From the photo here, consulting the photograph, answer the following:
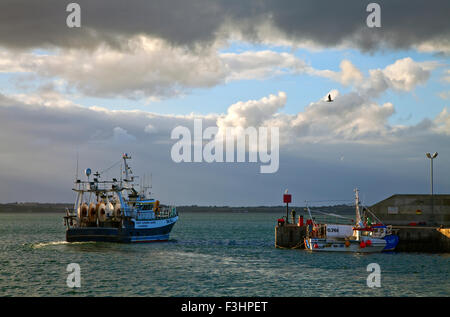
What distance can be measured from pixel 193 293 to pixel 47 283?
12.0 meters

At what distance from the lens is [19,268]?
1804 inches

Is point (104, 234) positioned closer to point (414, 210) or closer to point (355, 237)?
point (355, 237)

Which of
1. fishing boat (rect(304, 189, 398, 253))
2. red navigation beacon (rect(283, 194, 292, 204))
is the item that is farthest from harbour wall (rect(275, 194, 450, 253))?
red navigation beacon (rect(283, 194, 292, 204))

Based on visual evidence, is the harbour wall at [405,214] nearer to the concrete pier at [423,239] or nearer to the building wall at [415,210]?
the building wall at [415,210]

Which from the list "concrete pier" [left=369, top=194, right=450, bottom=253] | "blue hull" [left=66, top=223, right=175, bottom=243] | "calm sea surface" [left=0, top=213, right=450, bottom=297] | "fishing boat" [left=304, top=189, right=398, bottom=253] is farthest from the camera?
"blue hull" [left=66, top=223, right=175, bottom=243]

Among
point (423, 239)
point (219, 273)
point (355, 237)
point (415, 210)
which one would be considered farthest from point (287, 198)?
point (219, 273)

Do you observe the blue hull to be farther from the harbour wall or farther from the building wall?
the building wall

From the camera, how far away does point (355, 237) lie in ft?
187

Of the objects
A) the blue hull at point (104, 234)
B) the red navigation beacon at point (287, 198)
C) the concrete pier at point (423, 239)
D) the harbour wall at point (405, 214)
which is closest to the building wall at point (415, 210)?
the harbour wall at point (405, 214)

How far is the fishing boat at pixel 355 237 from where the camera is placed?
55250 millimetres

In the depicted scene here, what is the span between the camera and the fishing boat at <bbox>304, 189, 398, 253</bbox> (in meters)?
55.2

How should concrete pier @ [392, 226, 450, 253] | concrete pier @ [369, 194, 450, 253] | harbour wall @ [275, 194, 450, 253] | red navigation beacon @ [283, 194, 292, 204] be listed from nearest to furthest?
concrete pier @ [392, 226, 450, 253] < harbour wall @ [275, 194, 450, 253] < red navigation beacon @ [283, 194, 292, 204] < concrete pier @ [369, 194, 450, 253]
